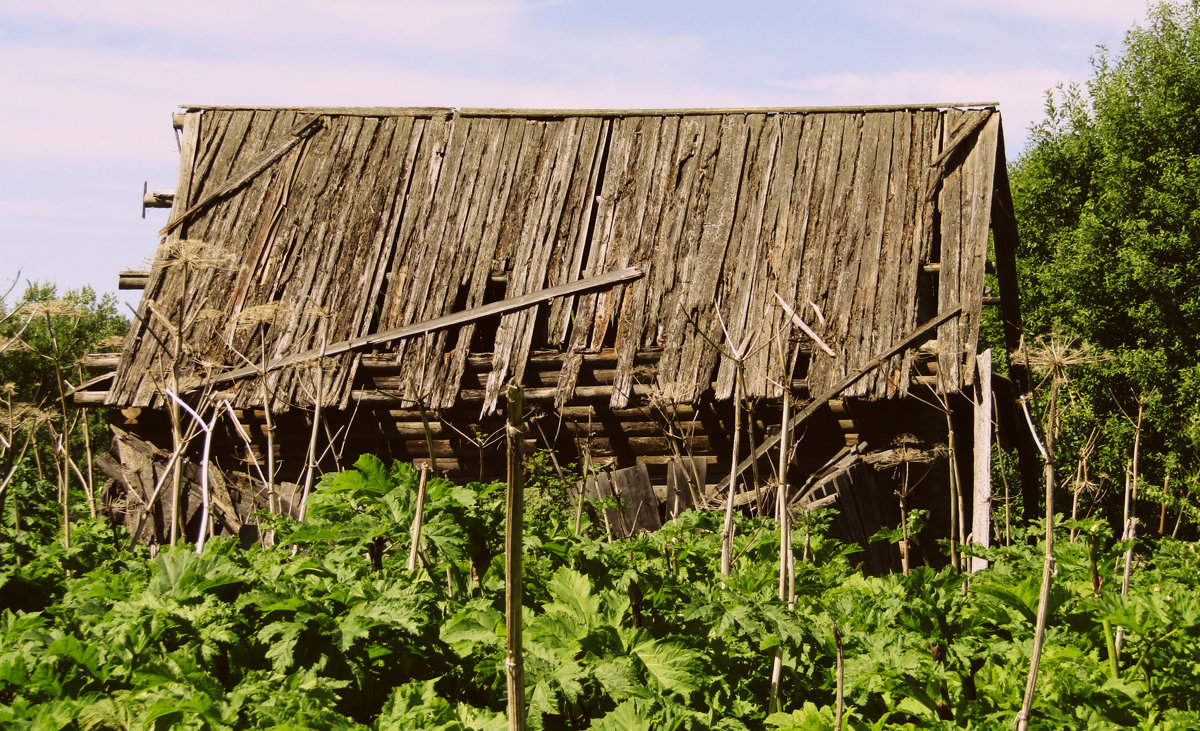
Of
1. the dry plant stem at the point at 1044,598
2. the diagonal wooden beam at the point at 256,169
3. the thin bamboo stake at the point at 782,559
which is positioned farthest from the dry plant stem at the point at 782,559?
the diagonal wooden beam at the point at 256,169

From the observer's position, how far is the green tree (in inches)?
893

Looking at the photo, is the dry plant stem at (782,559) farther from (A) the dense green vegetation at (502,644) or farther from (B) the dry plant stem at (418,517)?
(B) the dry plant stem at (418,517)

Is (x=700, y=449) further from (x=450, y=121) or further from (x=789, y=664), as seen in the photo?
(x=789, y=664)

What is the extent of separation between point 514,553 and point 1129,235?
2573 cm

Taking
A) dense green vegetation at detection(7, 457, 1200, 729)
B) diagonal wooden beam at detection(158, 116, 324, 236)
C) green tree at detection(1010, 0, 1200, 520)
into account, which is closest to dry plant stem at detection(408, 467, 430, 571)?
dense green vegetation at detection(7, 457, 1200, 729)

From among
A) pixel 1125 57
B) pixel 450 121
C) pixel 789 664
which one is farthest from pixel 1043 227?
pixel 789 664

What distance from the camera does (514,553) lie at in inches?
70.4

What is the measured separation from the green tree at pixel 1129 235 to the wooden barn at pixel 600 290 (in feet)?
41.3

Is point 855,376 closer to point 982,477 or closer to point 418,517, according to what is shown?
point 982,477

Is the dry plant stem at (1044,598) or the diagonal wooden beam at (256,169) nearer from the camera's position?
the dry plant stem at (1044,598)

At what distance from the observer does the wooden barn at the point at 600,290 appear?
9875 mm

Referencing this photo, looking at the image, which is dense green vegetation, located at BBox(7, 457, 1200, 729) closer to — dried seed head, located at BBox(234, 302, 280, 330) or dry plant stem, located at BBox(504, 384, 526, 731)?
dry plant stem, located at BBox(504, 384, 526, 731)

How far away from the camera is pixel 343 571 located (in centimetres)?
287

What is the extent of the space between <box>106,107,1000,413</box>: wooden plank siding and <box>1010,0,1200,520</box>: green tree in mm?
12680
